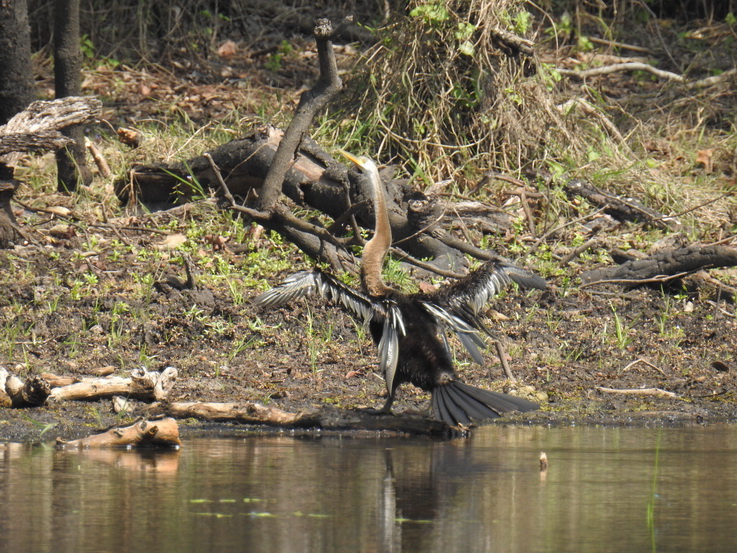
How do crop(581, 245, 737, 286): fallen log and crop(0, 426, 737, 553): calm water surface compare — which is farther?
crop(581, 245, 737, 286): fallen log

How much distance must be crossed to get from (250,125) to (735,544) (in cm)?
808

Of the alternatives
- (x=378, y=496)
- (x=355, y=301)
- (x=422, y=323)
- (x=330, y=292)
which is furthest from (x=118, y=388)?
(x=378, y=496)

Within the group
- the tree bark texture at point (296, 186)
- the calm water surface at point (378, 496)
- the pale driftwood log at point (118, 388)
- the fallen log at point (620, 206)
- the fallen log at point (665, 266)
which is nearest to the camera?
the calm water surface at point (378, 496)

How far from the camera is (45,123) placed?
7.80 m

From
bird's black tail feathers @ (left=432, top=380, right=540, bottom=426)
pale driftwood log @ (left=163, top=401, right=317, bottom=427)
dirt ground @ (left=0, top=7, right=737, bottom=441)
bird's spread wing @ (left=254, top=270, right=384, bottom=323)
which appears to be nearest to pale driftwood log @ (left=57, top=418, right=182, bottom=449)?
dirt ground @ (left=0, top=7, right=737, bottom=441)

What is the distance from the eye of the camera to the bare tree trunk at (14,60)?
9.16 metres

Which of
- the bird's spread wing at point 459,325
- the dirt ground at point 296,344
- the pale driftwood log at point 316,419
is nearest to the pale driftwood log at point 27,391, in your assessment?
the dirt ground at point 296,344

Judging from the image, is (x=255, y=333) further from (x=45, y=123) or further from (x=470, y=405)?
(x=470, y=405)

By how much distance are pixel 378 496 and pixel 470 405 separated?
1.48 meters

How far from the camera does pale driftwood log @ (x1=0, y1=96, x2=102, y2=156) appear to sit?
25.2ft

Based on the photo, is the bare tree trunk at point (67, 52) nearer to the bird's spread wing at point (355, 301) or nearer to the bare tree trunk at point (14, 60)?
the bare tree trunk at point (14, 60)

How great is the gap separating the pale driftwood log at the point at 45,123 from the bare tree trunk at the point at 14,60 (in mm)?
1501

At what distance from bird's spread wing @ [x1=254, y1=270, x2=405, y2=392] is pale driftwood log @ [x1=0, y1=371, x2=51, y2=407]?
129 cm

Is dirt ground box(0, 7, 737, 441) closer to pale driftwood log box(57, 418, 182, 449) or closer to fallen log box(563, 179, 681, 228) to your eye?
pale driftwood log box(57, 418, 182, 449)
